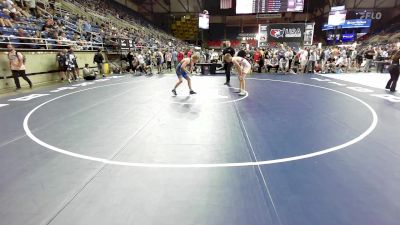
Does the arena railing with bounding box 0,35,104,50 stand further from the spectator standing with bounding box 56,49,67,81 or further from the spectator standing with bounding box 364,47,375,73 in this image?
the spectator standing with bounding box 364,47,375,73

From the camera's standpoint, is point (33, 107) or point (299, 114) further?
point (33, 107)

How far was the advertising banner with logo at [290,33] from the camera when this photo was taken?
687 inches

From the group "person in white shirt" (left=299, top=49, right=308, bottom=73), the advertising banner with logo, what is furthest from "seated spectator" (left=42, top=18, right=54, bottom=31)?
"person in white shirt" (left=299, top=49, right=308, bottom=73)

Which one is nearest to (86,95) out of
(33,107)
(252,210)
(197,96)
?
(33,107)

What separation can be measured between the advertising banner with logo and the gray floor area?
12.4 metres

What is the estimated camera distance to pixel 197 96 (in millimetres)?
8312

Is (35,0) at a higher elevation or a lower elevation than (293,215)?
higher

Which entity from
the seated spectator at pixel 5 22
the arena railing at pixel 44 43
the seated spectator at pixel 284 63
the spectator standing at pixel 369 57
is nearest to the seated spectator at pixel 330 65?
the spectator standing at pixel 369 57

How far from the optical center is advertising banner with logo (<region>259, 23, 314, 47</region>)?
1744 centimetres

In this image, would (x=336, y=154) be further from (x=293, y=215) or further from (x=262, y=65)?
(x=262, y=65)

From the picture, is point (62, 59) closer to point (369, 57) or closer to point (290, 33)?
point (290, 33)

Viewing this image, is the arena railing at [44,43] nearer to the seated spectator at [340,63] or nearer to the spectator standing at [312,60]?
the spectator standing at [312,60]

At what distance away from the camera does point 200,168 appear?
3.40 meters

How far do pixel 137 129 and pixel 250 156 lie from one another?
2.45 metres
